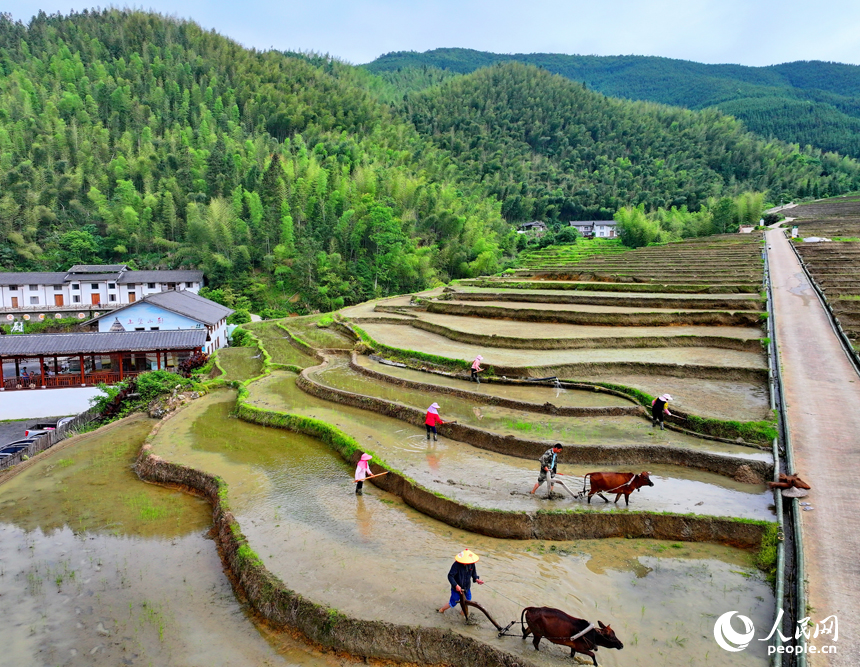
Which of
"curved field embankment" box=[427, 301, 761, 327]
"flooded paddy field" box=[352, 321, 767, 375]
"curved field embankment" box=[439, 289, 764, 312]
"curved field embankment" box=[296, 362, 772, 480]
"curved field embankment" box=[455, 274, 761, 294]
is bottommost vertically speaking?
Result: "curved field embankment" box=[296, 362, 772, 480]

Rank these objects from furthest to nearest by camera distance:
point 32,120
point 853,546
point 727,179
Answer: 1. point 727,179
2. point 32,120
3. point 853,546

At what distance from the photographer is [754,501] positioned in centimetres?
1000

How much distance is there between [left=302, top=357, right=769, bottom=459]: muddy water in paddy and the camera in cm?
1266

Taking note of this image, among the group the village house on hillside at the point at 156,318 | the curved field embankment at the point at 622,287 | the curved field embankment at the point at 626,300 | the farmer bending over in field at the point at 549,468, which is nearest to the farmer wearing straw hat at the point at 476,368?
the farmer bending over in field at the point at 549,468

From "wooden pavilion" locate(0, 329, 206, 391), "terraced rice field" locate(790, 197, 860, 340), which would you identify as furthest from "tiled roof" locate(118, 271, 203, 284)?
"terraced rice field" locate(790, 197, 860, 340)

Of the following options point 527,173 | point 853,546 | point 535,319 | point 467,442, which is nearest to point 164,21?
point 527,173

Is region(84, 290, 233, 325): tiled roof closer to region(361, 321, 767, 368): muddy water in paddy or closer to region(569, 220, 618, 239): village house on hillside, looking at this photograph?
region(361, 321, 767, 368): muddy water in paddy

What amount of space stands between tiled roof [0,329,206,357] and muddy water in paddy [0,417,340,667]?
11919 mm

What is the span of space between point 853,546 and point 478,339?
15827 millimetres

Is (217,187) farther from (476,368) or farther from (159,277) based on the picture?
(476,368)

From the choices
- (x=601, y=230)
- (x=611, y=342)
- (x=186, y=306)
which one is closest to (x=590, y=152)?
(x=601, y=230)

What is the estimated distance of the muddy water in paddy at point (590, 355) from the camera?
17953mm

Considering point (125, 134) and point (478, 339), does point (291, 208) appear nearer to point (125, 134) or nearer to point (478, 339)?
point (125, 134)

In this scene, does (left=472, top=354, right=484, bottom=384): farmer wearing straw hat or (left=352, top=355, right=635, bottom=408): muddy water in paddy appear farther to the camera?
(left=472, top=354, right=484, bottom=384): farmer wearing straw hat
